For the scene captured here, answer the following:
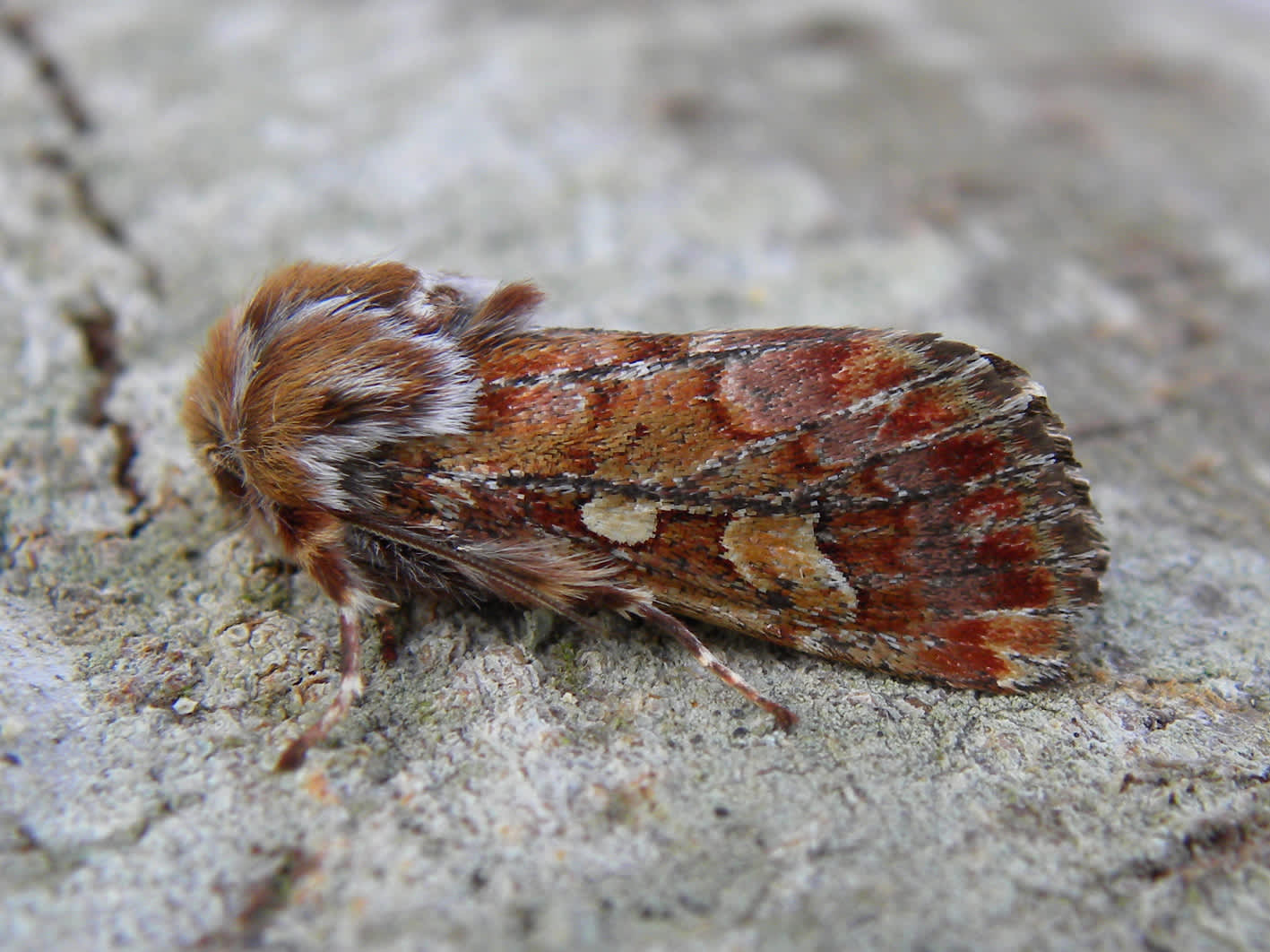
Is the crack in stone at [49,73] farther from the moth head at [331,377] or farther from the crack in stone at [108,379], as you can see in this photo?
the moth head at [331,377]

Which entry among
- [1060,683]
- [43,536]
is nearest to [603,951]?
[1060,683]

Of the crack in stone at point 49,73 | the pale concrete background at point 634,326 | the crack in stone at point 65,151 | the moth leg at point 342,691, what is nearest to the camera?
the pale concrete background at point 634,326

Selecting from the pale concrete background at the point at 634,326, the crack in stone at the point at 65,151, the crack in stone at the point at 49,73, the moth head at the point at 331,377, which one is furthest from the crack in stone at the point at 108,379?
the crack in stone at the point at 49,73

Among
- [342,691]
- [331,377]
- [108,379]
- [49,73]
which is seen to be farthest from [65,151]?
[342,691]

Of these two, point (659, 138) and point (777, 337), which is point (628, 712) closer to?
point (777, 337)

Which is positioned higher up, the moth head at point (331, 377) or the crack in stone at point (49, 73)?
the crack in stone at point (49, 73)

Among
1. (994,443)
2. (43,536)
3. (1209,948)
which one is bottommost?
(1209,948)

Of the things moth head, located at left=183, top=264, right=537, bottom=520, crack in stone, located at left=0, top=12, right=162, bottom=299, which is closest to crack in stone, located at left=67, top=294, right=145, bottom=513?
crack in stone, located at left=0, top=12, right=162, bottom=299

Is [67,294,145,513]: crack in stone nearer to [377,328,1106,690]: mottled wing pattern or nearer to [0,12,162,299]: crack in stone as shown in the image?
[0,12,162,299]: crack in stone
